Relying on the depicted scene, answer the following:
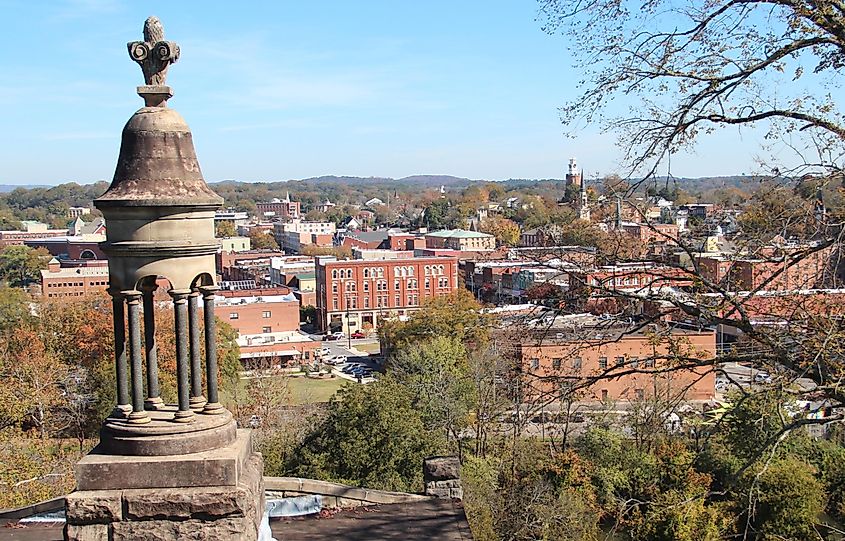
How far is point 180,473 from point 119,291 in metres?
1.25

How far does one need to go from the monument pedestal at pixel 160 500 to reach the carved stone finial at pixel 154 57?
2.40 metres

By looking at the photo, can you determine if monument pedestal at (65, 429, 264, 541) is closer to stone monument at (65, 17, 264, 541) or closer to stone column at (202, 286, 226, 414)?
stone monument at (65, 17, 264, 541)

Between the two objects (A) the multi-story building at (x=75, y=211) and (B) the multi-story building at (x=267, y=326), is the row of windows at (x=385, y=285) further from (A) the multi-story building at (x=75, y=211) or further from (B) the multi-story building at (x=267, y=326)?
(A) the multi-story building at (x=75, y=211)

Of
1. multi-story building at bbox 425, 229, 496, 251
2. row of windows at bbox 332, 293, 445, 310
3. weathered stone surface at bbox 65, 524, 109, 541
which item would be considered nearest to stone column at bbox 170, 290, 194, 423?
weathered stone surface at bbox 65, 524, 109, 541

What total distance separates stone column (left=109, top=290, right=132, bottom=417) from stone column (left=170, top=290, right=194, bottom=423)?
345 millimetres

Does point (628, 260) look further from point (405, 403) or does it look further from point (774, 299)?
point (405, 403)

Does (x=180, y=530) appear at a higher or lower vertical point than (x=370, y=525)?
higher

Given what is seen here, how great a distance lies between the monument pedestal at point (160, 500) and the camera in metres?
5.36

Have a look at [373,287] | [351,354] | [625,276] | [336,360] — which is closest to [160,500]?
[625,276]

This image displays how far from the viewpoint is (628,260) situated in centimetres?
743

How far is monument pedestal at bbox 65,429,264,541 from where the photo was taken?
5355 millimetres

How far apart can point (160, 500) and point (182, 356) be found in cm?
93

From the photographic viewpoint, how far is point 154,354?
232 inches

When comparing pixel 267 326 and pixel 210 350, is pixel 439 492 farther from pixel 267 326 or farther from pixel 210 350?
pixel 267 326
